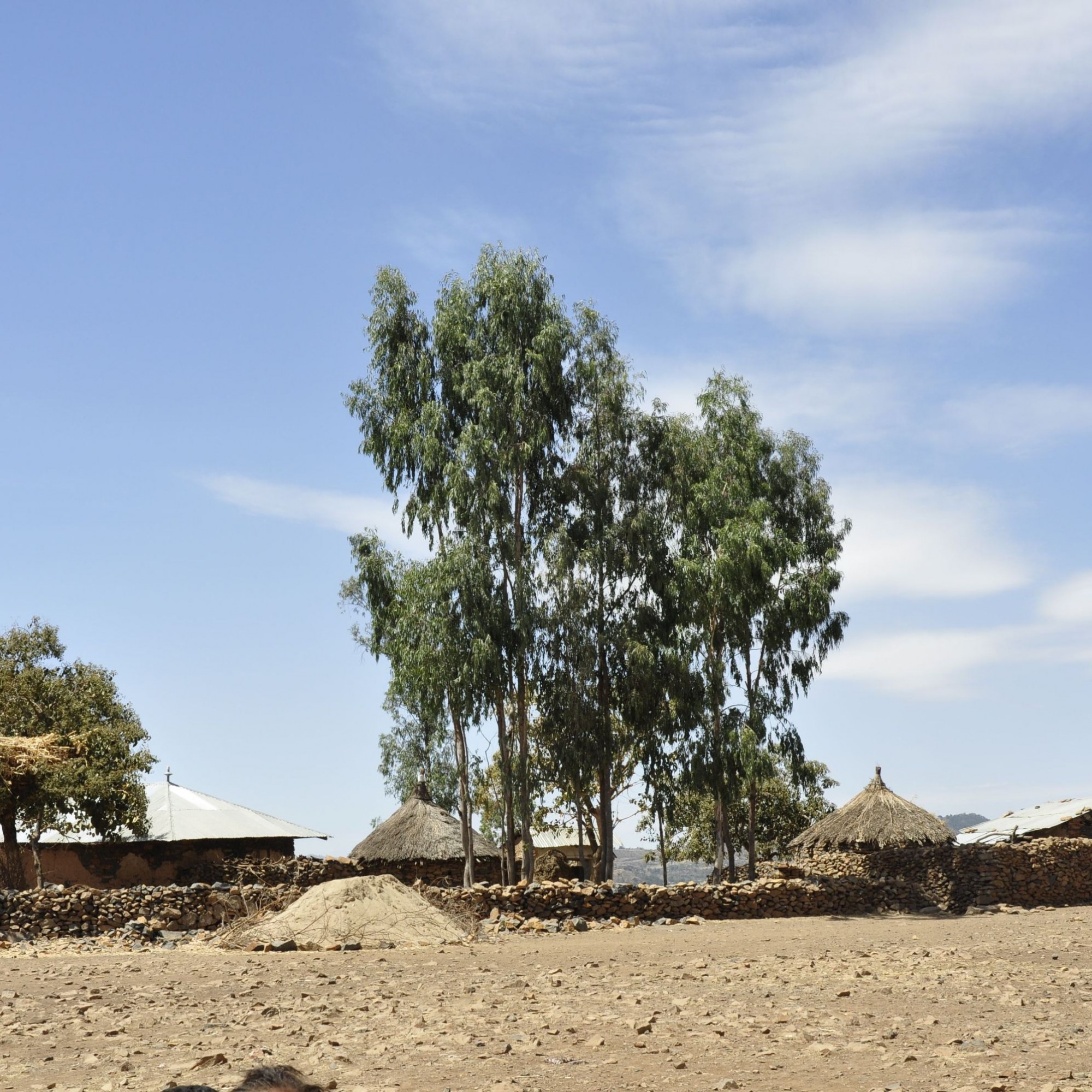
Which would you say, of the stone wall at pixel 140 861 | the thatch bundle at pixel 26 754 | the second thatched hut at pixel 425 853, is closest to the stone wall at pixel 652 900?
the second thatched hut at pixel 425 853

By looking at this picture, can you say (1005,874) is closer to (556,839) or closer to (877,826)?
(877,826)

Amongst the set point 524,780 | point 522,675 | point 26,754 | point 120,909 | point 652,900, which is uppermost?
point 522,675

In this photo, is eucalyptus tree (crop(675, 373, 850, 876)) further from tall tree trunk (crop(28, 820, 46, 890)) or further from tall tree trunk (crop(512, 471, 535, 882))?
tall tree trunk (crop(28, 820, 46, 890))

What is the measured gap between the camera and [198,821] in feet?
113

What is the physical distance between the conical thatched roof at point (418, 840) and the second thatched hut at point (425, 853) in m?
0.01

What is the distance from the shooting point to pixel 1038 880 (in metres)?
29.3

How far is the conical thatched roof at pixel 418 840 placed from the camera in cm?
3219

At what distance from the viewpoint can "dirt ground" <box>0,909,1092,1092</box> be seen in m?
8.23

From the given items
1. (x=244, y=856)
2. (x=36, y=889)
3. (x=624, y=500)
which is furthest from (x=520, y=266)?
(x=244, y=856)

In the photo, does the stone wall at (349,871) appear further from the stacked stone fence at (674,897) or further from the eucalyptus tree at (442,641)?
the eucalyptus tree at (442,641)

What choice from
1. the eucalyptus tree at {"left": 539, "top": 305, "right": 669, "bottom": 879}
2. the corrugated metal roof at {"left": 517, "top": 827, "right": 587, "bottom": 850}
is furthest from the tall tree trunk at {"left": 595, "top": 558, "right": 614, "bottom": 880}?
the corrugated metal roof at {"left": 517, "top": 827, "right": 587, "bottom": 850}

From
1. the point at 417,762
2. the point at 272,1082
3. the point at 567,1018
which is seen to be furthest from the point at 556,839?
the point at 272,1082

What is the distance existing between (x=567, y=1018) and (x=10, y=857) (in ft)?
73.0

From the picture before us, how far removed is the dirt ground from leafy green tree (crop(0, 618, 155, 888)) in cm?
1244
